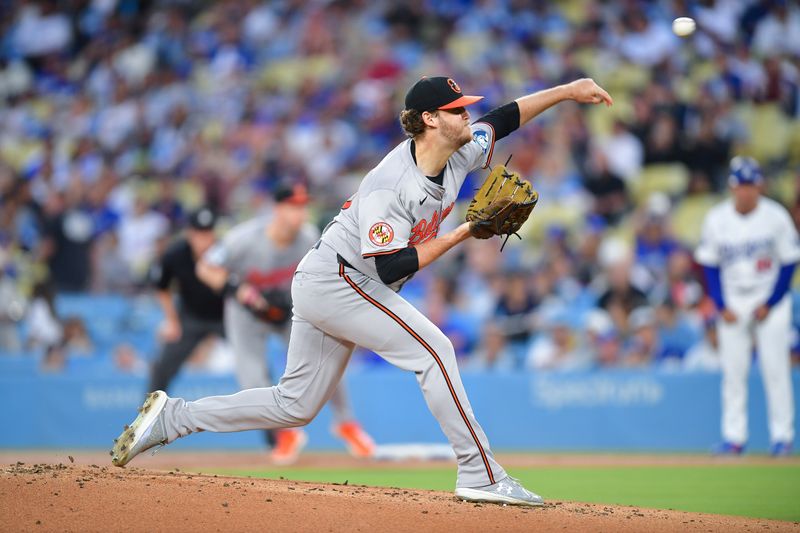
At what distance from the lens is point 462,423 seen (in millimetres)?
5305

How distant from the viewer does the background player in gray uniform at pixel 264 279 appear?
9055 mm

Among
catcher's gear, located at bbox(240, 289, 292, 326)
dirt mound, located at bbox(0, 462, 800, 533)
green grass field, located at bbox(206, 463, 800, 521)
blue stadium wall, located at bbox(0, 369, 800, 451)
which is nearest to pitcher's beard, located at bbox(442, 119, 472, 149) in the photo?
dirt mound, located at bbox(0, 462, 800, 533)

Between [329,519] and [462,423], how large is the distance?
847mm

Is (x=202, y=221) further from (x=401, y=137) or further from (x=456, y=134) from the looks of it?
(x=401, y=137)

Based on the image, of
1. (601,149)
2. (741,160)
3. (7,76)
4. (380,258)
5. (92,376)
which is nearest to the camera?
(380,258)

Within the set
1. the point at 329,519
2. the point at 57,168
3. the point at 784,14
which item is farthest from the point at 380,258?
the point at 57,168

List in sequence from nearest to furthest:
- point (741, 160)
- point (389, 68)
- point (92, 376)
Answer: point (741, 160) → point (92, 376) → point (389, 68)

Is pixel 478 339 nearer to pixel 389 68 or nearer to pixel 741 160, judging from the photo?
pixel 741 160

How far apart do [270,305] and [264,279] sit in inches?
20.2

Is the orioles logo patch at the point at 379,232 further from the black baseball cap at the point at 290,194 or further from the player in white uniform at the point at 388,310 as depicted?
the black baseball cap at the point at 290,194

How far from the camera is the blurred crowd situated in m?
12.3

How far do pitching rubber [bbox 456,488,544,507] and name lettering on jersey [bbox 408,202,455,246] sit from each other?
50.9 inches

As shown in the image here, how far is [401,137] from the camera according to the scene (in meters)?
15.5

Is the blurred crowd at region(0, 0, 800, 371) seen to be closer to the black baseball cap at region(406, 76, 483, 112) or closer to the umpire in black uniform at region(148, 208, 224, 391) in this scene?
the umpire in black uniform at region(148, 208, 224, 391)
